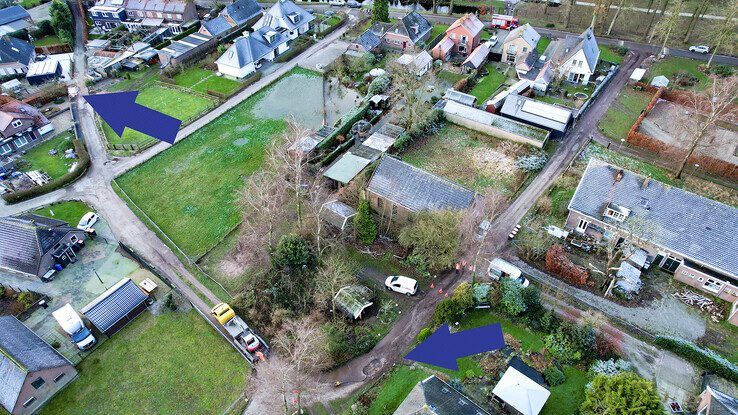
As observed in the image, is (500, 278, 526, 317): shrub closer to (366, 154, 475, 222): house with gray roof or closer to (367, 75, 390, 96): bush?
(366, 154, 475, 222): house with gray roof

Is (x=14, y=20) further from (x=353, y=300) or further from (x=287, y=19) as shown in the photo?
(x=353, y=300)

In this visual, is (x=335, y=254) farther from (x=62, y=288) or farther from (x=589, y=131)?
(x=589, y=131)

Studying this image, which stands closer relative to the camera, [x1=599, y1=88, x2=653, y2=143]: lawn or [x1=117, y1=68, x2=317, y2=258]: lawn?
[x1=117, y1=68, x2=317, y2=258]: lawn

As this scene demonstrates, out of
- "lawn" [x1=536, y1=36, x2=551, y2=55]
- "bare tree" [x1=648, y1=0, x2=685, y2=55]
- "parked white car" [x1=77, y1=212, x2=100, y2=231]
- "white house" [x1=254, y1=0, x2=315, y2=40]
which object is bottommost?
"parked white car" [x1=77, y1=212, x2=100, y2=231]

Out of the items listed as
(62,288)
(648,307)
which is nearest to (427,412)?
(648,307)

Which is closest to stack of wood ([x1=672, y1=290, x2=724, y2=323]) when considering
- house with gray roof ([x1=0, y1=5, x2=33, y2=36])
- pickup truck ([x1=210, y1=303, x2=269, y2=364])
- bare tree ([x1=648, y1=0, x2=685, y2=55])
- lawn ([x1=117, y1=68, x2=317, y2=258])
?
pickup truck ([x1=210, y1=303, x2=269, y2=364])

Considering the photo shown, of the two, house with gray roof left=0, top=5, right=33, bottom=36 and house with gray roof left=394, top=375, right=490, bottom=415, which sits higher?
house with gray roof left=0, top=5, right=33, bottom=36

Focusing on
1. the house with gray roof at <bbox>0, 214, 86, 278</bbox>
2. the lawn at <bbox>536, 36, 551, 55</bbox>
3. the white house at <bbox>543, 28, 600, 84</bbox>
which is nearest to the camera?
the house with gray roof at <bbox>0, 214, 86, 278</bbox>
